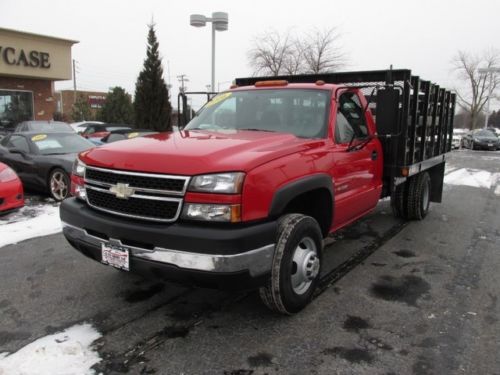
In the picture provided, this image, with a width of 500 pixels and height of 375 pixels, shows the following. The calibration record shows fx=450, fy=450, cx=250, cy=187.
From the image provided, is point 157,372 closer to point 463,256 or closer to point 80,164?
point 80,164

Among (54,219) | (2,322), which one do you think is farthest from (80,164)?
(54,219)

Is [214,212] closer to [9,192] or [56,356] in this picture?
[56,356]

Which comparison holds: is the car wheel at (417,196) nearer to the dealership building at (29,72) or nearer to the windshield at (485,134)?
the dealership building at (29,72)

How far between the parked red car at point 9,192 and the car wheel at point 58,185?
118 centimetres

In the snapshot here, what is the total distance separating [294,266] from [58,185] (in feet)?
20.4

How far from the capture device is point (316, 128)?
421 centimetres

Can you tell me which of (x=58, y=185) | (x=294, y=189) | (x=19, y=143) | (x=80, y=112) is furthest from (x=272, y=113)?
(x=80, y=112)

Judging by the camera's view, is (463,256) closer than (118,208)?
No

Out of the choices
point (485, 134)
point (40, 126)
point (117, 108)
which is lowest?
point (485, 134)

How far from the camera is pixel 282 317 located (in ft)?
12.0

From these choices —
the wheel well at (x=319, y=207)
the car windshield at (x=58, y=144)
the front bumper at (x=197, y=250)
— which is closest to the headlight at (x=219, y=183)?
the front bumper at (x=197, y=250)

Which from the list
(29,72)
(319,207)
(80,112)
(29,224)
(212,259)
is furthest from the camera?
(80,112)

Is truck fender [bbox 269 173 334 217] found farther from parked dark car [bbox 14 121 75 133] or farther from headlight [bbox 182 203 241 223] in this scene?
parked dark car [bbox 14 121 75 133]

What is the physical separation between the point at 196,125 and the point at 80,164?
141 centimetres
